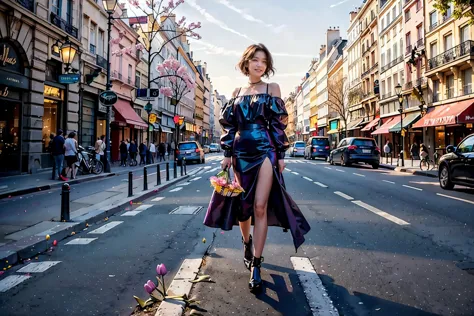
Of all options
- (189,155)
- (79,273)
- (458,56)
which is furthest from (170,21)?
(79,273)

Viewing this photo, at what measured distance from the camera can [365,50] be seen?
51656 mm

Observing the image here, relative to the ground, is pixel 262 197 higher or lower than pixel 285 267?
higher

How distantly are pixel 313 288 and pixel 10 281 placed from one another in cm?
278

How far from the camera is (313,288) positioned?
125 inches

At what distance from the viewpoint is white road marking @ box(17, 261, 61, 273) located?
3.88 m

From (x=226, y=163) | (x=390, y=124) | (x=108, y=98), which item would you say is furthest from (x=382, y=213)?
(x=390, y=124)

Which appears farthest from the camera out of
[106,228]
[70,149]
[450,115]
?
[450,115]

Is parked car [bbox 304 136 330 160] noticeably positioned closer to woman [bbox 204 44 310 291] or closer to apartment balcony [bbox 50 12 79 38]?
apartment balcony [bbox 50 12 79 38]

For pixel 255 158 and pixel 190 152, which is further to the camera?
pixel 190 152

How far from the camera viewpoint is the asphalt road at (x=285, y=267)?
9.43 ft

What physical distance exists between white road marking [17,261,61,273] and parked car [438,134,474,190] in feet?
33.0

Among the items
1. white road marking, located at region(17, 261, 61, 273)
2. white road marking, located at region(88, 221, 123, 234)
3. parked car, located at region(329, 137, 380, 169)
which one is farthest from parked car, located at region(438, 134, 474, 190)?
parked car, located at region(329, 137, 380, 169)

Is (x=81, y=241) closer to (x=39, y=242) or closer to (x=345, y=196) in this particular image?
(x=39, y=242)

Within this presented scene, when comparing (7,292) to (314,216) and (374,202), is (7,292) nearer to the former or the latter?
(314,216)
